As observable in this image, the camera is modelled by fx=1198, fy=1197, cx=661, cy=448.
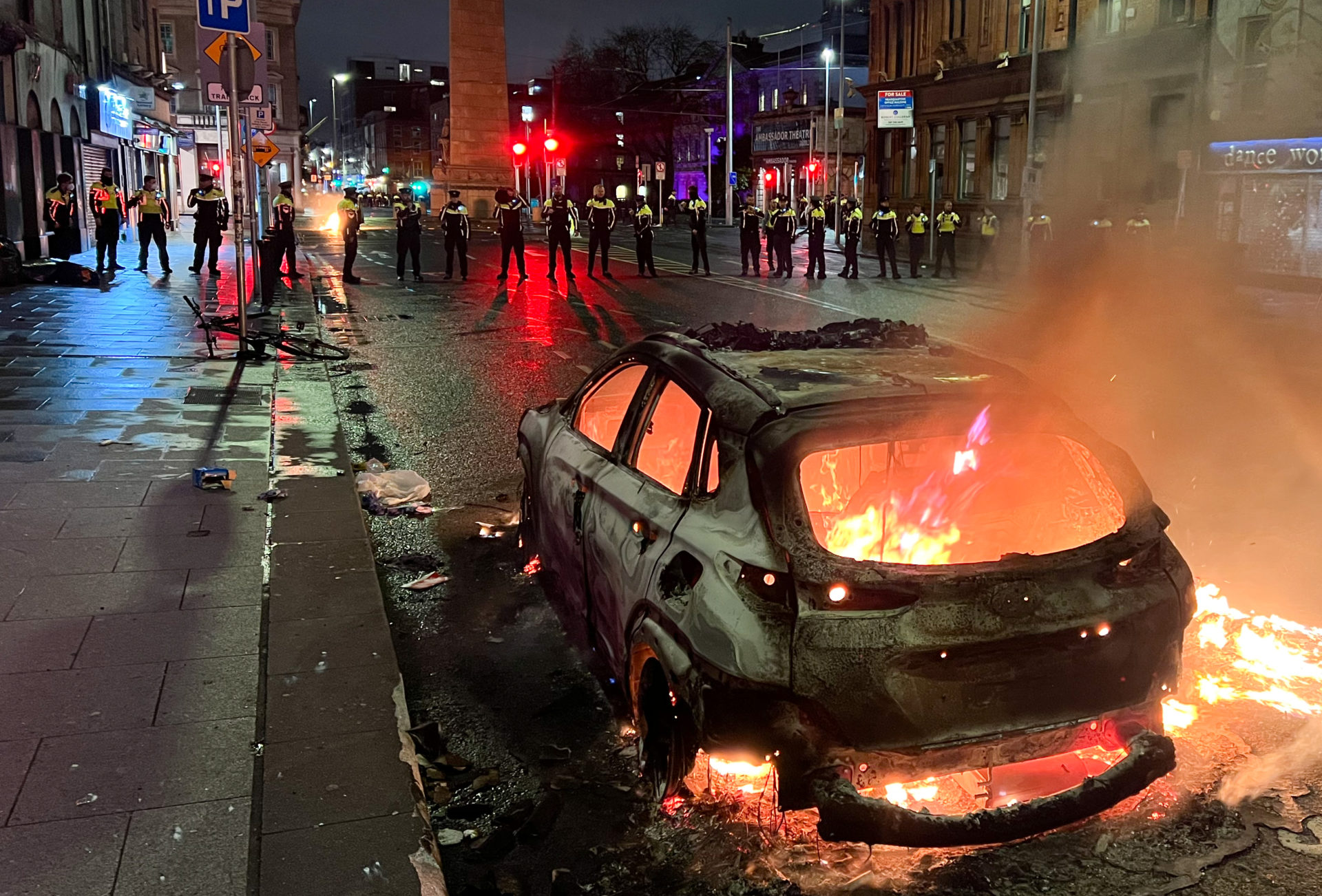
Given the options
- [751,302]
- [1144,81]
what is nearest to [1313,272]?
[1144,81]

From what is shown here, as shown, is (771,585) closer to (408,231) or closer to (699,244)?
(408,231)

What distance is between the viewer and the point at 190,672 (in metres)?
4.48

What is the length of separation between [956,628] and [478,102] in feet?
139

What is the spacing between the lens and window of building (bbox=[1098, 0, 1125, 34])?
32531 millimetres

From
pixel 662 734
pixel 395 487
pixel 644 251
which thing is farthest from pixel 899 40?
pixel 662 734

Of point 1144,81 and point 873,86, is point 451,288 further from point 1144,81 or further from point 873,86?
point 873,86

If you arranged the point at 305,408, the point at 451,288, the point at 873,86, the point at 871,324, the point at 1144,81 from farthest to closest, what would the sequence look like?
the point at 873,86 < the point at 1144,81 < the point at 451,288 < the point at 305,408 < the point at 871,324

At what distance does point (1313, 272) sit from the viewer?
24.1 meters

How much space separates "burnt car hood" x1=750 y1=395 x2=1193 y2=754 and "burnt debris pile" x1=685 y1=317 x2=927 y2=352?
3.19 ft

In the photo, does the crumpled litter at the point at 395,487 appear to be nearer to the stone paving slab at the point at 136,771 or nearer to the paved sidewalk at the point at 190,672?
the paved sidewalk at the point at 190,672

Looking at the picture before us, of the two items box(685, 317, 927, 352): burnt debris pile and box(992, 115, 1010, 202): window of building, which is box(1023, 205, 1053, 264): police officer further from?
box(685, 317, 927, 352): burnt debris pile

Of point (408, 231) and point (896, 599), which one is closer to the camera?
point (896, 599)

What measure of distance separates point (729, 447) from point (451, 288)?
19.6m

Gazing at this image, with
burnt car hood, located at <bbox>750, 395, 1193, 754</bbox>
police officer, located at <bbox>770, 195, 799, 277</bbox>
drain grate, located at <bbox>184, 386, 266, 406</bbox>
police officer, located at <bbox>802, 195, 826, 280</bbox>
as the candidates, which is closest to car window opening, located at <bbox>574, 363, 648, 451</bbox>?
burnt car hood, located at <bbox>750, 395, 1193, 754</bbox>
